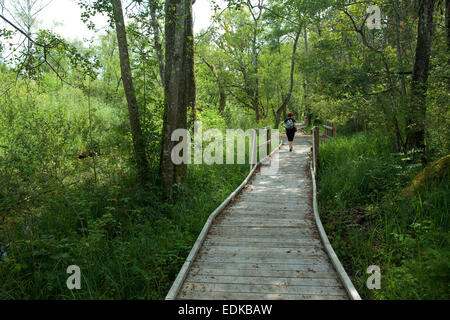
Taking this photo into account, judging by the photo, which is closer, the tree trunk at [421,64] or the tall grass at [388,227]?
the tall grass at [388,227]

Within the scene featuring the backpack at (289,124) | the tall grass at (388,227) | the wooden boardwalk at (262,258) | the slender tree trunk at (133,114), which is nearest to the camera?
the tall grass at (388,227)

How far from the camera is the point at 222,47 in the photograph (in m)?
23.1

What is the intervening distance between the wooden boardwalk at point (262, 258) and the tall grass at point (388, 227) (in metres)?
0.56

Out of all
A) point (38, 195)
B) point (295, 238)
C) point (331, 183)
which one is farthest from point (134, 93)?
point (331, 183)

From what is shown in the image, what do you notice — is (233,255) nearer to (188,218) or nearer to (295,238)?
(295,238)

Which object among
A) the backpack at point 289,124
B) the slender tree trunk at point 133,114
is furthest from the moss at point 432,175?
the backpack at point 289,124
